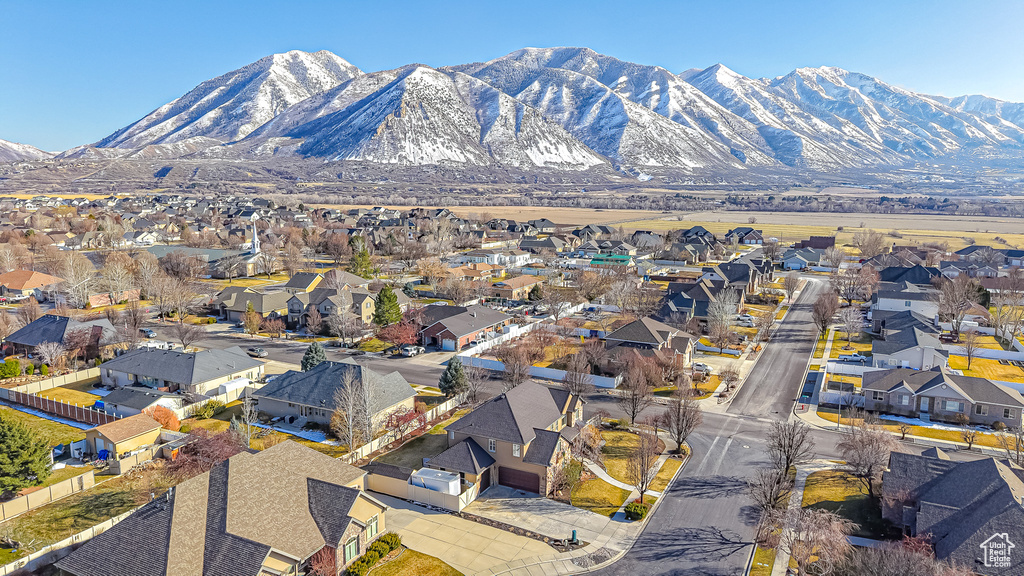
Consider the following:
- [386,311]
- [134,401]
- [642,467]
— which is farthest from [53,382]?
[642,467]

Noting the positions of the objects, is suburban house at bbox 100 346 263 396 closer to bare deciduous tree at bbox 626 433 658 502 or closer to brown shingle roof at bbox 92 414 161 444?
brown shingle roof at bbox 92 414 161 444

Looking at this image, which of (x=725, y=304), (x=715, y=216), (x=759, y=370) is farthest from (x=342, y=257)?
(x=715, y=216)

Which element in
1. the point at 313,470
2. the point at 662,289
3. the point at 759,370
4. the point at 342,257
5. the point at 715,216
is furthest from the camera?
the point at 715,216

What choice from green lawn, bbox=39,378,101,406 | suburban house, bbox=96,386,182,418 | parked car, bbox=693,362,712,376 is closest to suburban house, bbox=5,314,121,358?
green lawn, bbox=39,378,101,406

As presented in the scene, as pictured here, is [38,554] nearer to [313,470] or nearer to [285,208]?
[313,470]

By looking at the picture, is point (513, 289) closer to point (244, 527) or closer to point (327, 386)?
point (327, 386)

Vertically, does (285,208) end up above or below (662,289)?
above

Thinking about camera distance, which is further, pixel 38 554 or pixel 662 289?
pixel 662 289
